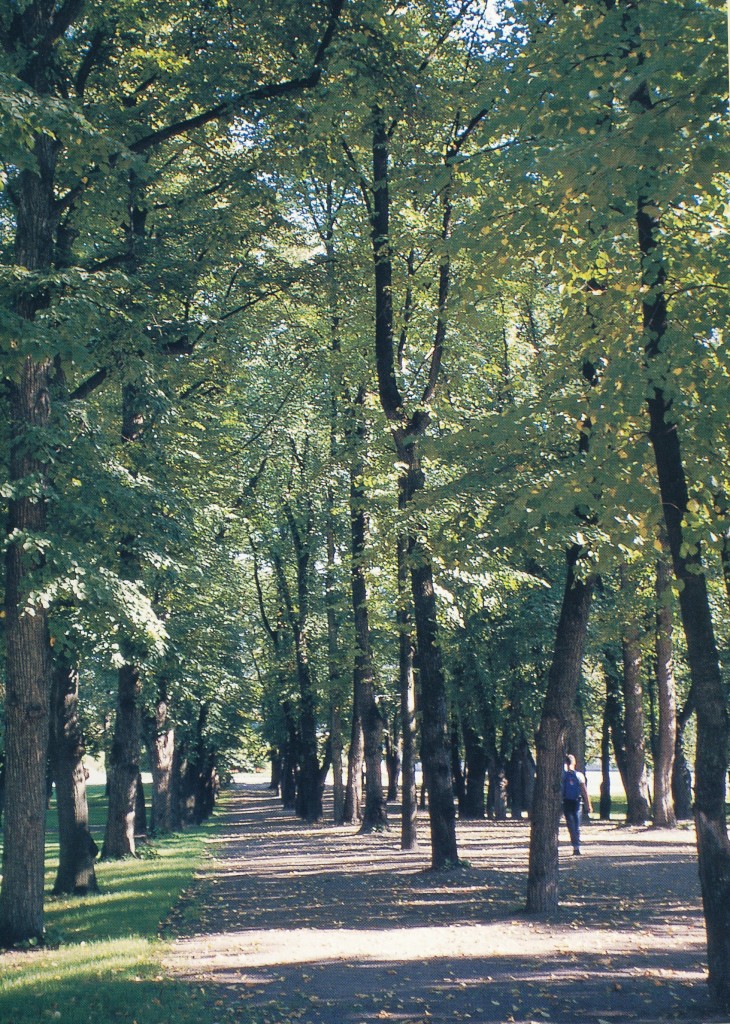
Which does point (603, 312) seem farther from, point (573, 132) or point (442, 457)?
point (442, 457)

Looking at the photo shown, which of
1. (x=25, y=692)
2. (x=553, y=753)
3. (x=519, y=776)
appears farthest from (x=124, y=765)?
(x=519, y=776)

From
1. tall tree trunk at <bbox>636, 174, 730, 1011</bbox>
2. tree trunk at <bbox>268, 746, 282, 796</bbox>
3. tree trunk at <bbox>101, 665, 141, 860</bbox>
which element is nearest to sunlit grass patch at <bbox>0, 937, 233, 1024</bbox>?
tall tree trunk at <bbox>636, 174, 730, 1011</bbox>

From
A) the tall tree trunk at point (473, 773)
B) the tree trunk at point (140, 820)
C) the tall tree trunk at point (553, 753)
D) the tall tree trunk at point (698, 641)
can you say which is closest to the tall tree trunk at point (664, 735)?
the tall tree trunk at point (473, 773)

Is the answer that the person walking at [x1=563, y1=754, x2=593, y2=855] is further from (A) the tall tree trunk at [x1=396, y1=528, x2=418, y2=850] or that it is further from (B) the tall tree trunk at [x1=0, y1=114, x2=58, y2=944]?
(B) the tall tree trunk at [x1=0, y1=114, x2=58, y2=944]

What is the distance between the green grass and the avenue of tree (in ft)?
2.77

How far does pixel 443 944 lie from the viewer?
11.2 meters

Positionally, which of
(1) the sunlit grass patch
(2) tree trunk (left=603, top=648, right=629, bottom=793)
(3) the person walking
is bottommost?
(1) the sunlit grass patch

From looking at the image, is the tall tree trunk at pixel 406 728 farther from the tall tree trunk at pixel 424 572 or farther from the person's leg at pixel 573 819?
the person's leg at pixel 573 819

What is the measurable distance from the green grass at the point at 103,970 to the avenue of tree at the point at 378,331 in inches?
33.2

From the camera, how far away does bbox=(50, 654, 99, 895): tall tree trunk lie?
15.9m

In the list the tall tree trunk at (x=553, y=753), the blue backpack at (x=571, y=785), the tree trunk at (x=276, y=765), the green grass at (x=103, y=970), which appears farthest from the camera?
the tree trunk at (x=276, y=765)

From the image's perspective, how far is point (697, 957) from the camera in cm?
1016

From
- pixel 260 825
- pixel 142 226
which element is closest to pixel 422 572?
pixel 142 226

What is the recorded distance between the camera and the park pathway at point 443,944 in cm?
845
